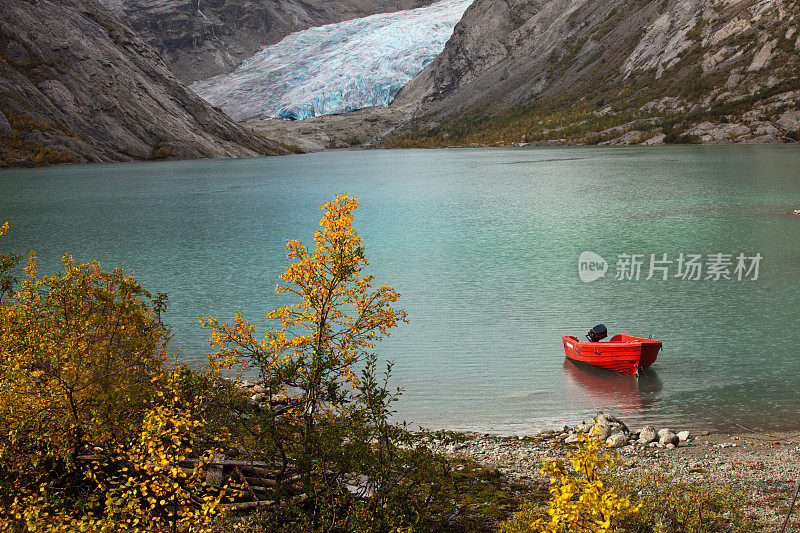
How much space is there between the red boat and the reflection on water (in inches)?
7.9

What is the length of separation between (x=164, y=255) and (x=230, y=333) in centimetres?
2863

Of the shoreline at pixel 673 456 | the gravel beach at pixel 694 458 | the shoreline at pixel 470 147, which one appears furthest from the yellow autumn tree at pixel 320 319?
the shoreline at pixel 470 147

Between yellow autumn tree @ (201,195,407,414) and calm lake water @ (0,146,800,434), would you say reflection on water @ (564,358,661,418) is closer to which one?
calm lake water @ (0,146,800,434)

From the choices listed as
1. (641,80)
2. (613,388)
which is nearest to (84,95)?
(641,80)

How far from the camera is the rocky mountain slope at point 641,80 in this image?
4392 inches

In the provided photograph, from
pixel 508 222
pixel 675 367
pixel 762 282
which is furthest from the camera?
pixel 508 222

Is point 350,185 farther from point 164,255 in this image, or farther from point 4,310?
point 4,310

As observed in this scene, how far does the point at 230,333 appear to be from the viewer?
722 centimetres

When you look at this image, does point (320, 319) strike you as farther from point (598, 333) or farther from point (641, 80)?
point (641, 80)

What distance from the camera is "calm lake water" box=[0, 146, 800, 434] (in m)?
14.9

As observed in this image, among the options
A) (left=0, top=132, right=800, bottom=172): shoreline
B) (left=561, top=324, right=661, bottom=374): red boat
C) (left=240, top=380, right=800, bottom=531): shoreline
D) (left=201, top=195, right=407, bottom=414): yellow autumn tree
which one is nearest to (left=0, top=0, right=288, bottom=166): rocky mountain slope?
(left=0, top=132, right=800, bottom=172): shoreline

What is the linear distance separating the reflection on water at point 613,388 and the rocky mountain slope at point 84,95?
104 metres

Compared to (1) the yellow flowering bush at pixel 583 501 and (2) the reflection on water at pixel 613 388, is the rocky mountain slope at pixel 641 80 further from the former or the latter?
(1) the yellow flowering bush at pixel 583 501

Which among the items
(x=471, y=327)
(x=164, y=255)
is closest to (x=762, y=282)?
(x=471, y=327)
